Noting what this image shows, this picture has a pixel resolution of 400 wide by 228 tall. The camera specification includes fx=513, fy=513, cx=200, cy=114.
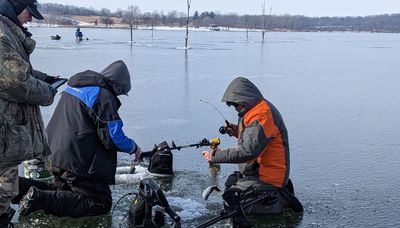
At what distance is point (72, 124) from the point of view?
4.50 m

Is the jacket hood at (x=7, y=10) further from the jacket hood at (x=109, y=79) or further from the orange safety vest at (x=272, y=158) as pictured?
the orange safety vest at (x=272, y=158)

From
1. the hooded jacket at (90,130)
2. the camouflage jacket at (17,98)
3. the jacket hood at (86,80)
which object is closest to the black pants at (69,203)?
the hooded jacket at (90,130)

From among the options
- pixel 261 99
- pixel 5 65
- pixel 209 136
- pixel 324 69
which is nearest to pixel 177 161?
pixel 209 136

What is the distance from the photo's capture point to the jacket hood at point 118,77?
4.57 metres

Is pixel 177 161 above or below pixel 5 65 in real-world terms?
below

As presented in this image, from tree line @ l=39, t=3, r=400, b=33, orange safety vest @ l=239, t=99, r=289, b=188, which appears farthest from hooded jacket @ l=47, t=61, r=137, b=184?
tree line @ l=39, t=3, r=400, b=33

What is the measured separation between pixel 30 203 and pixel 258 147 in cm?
200

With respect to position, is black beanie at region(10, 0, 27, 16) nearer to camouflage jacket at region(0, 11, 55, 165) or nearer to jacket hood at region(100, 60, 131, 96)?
camouflage jacket at region(0, 11, 55, 165)

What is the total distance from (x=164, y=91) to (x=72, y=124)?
24.7 feet

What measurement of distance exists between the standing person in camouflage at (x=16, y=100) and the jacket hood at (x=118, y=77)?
0.78m

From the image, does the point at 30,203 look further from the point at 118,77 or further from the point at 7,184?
the point at 118,77

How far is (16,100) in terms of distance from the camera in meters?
3.60

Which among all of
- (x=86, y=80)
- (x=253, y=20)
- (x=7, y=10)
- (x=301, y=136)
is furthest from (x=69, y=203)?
(x=253, y=20)

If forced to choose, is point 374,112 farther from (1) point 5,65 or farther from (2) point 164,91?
(1) point 5,65
